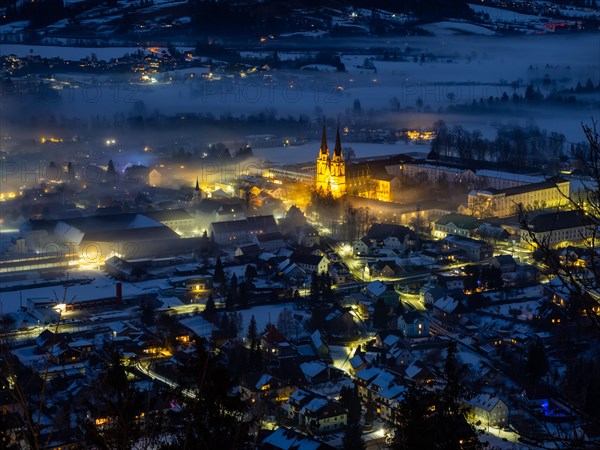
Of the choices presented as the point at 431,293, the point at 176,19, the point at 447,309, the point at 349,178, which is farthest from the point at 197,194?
the point at 176,19

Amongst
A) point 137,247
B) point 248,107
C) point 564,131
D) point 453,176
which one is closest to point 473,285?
point 137,247

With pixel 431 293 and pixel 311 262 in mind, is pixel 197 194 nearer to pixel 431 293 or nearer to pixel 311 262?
pixel 311 262

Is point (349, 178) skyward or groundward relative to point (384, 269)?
groundward

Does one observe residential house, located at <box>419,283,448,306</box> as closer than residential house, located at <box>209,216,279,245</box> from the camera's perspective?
Yes

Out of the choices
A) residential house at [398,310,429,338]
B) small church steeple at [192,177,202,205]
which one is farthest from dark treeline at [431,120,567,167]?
residential house at [398,310,429,338]

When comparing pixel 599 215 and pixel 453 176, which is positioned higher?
pixel 599 215

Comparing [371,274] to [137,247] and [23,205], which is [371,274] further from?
[23,205]

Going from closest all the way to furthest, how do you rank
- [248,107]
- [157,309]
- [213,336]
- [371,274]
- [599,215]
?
1. [599,215]
2. [213,336]
3. [157,309]
4. [371,274]
5. [248,107]

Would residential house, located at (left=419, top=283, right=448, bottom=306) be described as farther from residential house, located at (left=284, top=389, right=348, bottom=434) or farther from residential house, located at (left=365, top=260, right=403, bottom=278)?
residential house, located at (left=284, top=389, right=348, bottom=434)
